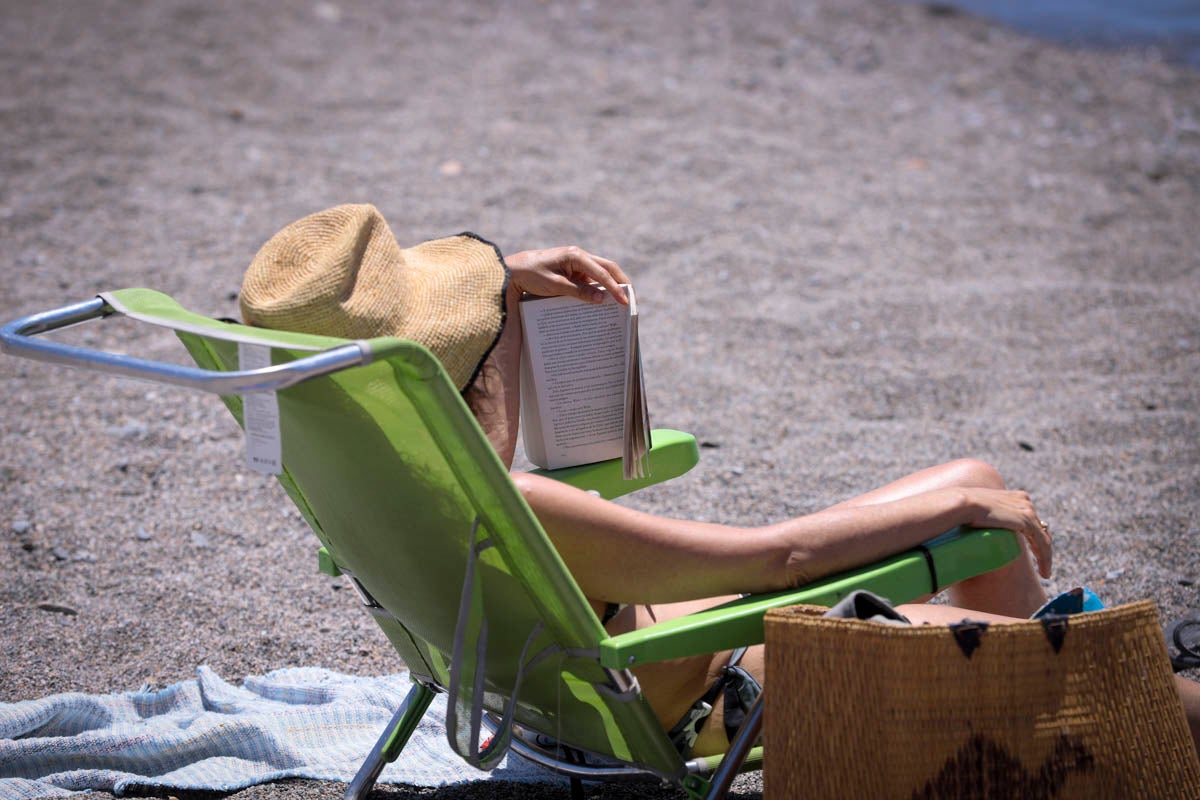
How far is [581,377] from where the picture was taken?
2.21 meters

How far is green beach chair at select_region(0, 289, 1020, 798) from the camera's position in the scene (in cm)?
159

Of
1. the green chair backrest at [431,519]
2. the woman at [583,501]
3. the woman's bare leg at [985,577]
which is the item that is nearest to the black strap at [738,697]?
the woman at [583,501]

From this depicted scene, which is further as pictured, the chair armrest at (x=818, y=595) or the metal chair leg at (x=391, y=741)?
the metal chair leg at (x=391, y=741)

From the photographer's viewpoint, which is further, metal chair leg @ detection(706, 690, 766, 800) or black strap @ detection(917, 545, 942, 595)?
black strap @ detection(917, 545, 942, 595)

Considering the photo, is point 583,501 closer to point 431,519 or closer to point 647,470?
point 431,519

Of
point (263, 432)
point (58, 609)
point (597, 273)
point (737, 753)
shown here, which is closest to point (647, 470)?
point (597, 273)

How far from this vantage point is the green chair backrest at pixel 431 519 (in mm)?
1604

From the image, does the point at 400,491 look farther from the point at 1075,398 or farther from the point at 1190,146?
the point at 1190,146

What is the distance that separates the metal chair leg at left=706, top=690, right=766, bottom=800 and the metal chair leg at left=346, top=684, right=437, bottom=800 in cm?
67

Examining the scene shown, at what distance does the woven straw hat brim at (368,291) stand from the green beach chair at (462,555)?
13 centimetres

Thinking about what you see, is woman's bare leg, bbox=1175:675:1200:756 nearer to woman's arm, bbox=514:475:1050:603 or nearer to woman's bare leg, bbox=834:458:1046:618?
woman's bare leg, bbox=834:458:1046:618

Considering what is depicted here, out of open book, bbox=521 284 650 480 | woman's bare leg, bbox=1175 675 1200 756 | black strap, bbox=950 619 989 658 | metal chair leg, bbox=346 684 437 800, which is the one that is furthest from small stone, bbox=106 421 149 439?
woman's bare leg, bbox=1175 675 1200 756

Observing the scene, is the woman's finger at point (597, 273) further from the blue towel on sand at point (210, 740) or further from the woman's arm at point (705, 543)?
the blue towel on sand at point (210, 740)

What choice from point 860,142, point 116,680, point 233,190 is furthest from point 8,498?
point 860,142
